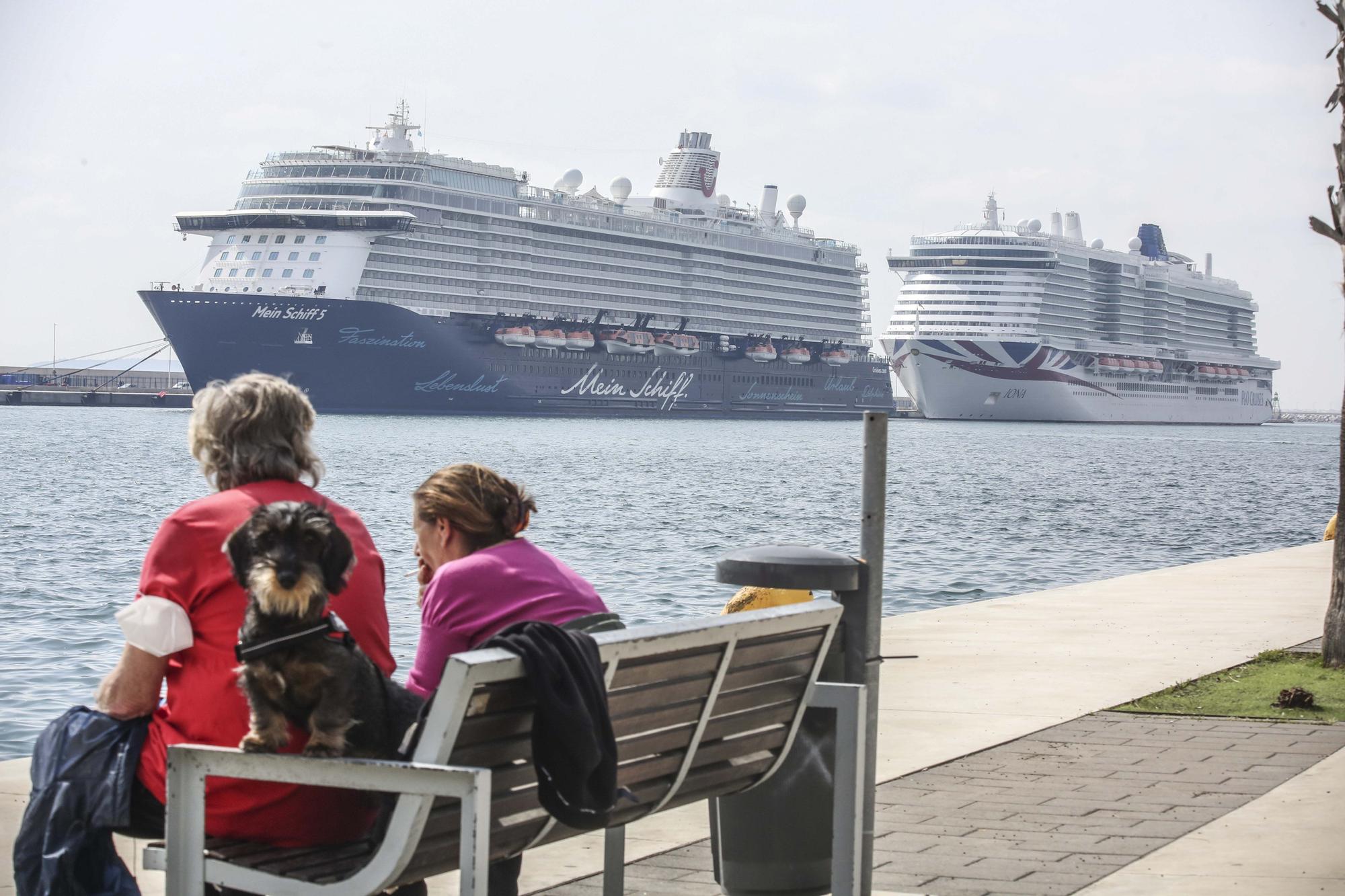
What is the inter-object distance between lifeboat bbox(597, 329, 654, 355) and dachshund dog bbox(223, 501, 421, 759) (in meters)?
76.7

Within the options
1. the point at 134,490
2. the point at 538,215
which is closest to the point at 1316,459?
the point at 538,215

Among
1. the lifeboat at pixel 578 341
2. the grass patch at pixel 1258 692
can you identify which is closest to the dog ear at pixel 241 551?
the grass patch at pixel 1258 692

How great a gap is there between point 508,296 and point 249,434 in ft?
242

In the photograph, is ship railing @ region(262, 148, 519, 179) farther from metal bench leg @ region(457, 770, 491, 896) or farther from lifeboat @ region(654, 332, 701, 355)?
metal bench leg @ region(457, 770, 491, 896)

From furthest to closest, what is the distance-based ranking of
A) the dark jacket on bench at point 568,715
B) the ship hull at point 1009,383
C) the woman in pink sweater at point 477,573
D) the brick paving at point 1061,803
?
the ship hull at point 1009,383 → the brick paving at point 1061,803 → the woman in pink sweater at point 477,573 → the dark jacket on bench at point 568,715

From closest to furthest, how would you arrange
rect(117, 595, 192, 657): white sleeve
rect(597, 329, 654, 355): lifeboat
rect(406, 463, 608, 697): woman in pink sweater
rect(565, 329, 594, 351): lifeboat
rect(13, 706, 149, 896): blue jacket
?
rect(117, 595, 192, 657): white sleeve, rect(13, 706, 149, 896): blue jacket, rect(406, 463, 608, 697): woman in pink sweater, rect(565, 329, 594, 351): lifeboat, rect(597, 329, 654, 355): lifeboat

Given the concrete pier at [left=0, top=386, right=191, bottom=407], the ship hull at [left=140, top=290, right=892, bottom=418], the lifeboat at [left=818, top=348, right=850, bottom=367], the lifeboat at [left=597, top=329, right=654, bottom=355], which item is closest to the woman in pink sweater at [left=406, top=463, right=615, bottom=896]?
the ship hull at [left=140, top=290, right=892, bottom=418]

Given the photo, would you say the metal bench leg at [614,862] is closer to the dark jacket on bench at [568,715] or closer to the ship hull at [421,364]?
the dark jacket on bench at [568,715]

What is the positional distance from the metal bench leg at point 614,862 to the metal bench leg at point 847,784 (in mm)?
465

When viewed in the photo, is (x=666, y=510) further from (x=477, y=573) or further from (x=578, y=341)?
(x=578, y=341)

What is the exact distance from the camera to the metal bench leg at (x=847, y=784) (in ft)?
11.9

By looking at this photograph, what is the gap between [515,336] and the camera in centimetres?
7431

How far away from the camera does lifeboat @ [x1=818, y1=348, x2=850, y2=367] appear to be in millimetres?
91750

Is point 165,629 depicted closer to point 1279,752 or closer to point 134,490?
point 1279,752
